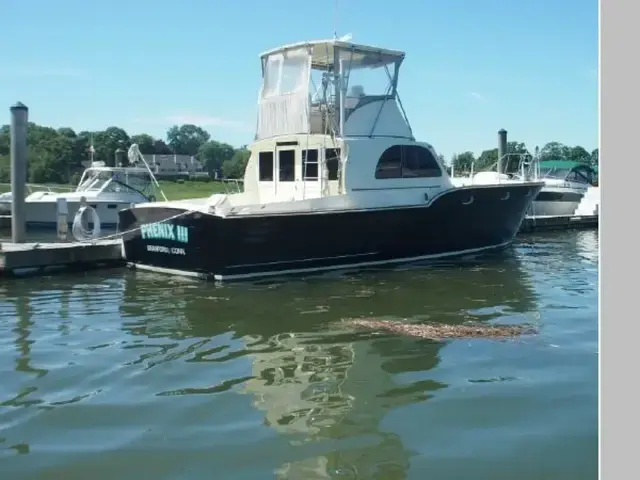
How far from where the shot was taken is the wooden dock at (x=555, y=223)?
23.1 m

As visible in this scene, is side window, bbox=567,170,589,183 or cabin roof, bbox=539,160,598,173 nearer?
side window, bbox=567,170,589,183

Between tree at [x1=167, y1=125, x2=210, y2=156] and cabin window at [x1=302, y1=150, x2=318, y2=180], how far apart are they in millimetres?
129413

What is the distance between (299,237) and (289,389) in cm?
650

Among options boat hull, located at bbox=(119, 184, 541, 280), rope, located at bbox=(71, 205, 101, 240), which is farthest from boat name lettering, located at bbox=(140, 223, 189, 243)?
rope, located at bbox=(71, 205, 101, 240)

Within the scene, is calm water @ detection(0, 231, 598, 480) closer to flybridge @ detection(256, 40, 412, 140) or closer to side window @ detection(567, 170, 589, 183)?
flybridge @ detection(256, 40, 412, 140)

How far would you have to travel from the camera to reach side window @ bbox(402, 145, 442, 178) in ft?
46.3

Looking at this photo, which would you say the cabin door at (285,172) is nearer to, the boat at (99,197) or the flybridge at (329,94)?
the flybridge at (329,94)

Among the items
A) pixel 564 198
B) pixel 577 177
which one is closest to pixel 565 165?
pixel 577 177

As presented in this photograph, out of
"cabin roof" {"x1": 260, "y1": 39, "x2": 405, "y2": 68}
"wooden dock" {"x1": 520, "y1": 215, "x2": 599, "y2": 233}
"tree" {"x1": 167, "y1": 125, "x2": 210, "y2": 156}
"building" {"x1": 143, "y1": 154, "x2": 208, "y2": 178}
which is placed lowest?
"wooden dock" {"x1": 520, "y1": 215, "x2": 599, "y2": 233}

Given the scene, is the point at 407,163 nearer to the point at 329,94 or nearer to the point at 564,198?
the point at 329,94

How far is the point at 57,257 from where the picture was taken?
1301 cm

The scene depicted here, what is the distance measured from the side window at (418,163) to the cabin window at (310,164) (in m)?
1.88

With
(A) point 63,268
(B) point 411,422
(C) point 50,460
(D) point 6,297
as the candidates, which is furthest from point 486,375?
(A) point 63,268

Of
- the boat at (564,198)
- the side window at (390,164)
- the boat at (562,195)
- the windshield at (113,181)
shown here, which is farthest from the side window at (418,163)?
the windshield at (113,181)
